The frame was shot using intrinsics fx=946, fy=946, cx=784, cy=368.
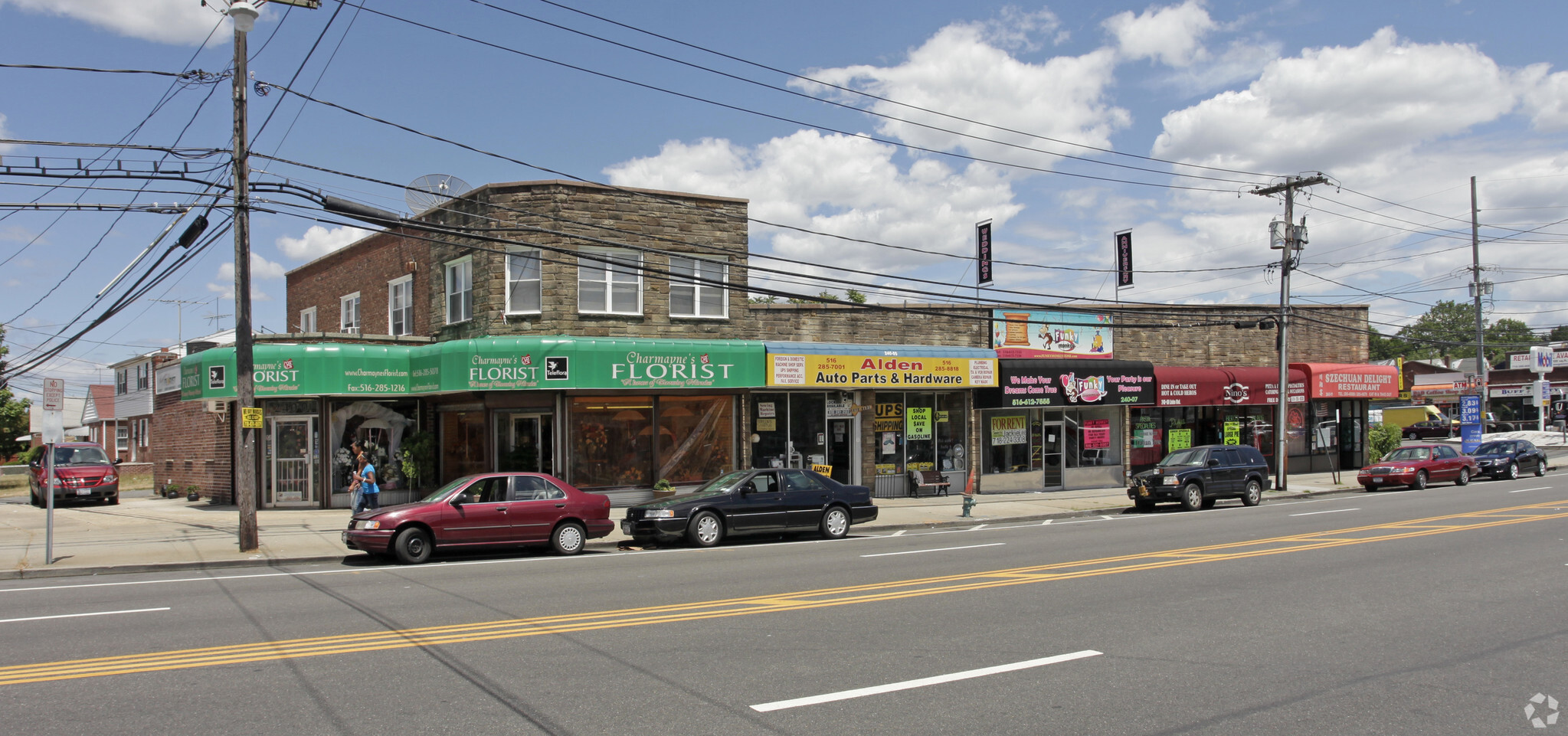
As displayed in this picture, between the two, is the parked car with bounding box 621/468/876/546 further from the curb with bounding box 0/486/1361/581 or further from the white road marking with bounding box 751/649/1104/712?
the white road marking with bounding box 751/649/1104/712

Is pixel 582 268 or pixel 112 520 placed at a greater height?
pixel 582 268

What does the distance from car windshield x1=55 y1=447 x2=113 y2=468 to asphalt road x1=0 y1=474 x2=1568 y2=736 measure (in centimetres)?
1619

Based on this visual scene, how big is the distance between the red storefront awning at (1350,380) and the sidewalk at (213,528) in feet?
16.6

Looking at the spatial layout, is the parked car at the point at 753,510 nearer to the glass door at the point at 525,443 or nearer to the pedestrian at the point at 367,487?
the glass door at the point at 525,443

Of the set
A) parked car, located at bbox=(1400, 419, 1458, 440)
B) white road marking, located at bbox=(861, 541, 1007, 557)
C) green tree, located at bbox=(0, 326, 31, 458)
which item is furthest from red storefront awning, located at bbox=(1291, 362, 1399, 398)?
green tree, located at bbox=(0, 326, 31, 458)

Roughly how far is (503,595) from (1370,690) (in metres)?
8.60

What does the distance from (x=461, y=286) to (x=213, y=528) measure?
759cm

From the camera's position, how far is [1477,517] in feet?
60.4

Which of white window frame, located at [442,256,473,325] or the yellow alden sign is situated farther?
the yellow alden sign

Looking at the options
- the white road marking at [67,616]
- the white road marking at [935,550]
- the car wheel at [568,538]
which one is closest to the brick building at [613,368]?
the car wheel at [568,538]

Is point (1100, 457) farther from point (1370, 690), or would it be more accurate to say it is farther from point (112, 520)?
point (112, 520)

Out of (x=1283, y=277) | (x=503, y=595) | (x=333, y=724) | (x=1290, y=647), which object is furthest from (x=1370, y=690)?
(x=1283, y=277)

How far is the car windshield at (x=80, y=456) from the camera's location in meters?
26.5

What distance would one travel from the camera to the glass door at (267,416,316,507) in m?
22.7
